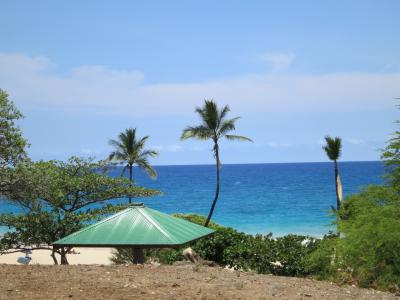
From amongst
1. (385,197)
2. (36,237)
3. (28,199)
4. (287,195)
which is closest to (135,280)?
(385,197)

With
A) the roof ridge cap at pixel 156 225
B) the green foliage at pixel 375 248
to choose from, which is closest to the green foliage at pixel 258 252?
the green foliage at pixel 375 248

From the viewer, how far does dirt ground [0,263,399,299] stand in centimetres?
844

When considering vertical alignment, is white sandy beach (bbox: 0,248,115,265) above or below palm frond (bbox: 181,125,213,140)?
below

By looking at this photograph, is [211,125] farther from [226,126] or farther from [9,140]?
[9,140]

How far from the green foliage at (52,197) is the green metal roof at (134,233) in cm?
652

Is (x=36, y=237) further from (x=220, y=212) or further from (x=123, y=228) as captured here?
(x=220, y=212)

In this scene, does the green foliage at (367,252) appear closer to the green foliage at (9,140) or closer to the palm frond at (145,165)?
the green foliage at (9,140)

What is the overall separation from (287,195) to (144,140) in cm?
6830

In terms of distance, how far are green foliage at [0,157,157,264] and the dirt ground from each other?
6830mm

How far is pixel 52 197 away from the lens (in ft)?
63.4

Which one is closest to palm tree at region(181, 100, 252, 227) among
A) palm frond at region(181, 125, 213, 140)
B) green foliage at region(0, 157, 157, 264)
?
palm frond at region(181, 125, 213, 140)

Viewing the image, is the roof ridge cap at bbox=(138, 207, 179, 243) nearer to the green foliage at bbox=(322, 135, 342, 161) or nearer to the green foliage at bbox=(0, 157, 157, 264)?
the green foliage at bbox=(0, 157, 157, 264)

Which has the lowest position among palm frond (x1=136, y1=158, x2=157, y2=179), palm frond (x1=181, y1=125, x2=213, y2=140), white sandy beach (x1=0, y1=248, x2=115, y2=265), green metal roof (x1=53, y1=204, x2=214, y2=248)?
white sandy beach (x1=0, y1=248, x2=115, y2=265)

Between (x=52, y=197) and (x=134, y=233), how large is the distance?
30.0 feet
